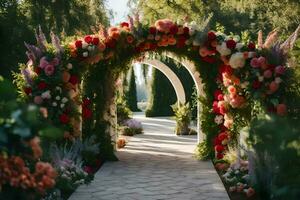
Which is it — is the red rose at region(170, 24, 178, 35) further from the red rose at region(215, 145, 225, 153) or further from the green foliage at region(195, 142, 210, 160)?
the green foliage at region(195, 142, 210, 160)

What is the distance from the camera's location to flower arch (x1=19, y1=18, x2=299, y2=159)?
27.5ft

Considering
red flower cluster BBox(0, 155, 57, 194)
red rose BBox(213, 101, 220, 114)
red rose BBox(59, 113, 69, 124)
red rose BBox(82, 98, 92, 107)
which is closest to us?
red flower cluster BBox(0, 155, 57, 194)

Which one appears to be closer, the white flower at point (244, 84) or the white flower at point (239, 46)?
the white flower at point (244, 84)

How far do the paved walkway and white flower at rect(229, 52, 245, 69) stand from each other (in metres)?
1.96

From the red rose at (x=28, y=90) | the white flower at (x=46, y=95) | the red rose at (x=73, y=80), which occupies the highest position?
the red rose at (x=73, y=80)

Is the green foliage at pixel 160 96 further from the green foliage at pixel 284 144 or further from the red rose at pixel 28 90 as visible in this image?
the green foliage at pixel 284 144

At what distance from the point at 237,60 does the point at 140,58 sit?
2656 mm

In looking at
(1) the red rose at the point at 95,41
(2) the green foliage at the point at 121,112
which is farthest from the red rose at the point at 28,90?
(2) the green foliage at the point at 121,112

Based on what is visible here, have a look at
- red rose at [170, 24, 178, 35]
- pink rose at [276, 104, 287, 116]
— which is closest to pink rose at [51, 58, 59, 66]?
red rose at [170, 24, 178, 35]

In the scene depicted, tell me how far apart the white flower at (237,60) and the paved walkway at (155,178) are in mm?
1959

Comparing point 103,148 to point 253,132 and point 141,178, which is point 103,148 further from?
point 253,132

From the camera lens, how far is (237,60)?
8.59 m

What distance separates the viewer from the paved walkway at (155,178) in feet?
23.1

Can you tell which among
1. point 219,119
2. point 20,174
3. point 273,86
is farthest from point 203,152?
point 20,174
